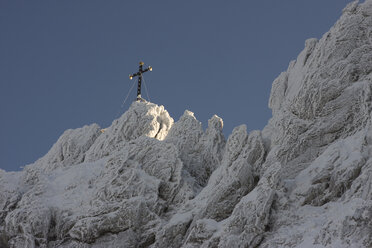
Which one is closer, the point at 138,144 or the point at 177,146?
the point at 138,144

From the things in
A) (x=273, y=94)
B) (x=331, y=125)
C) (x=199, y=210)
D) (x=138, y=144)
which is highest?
(x=273, y=94)

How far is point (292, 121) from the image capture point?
2955cm

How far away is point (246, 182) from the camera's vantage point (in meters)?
28.8

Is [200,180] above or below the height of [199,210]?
above

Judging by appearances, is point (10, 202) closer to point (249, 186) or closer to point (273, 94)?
point (249, 186)

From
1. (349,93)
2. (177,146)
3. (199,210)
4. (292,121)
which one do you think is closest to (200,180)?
(177,146)

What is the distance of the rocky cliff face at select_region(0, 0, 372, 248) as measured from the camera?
957 inches

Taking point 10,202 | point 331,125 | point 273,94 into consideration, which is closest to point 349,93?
point 331,125

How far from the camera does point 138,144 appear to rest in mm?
35312

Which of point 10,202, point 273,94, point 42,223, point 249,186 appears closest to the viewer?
point 249,186

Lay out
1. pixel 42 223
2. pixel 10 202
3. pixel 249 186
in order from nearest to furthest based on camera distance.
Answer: pixel 249 186, pixel 42 223, pixel 10 202

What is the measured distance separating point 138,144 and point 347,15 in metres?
15.5

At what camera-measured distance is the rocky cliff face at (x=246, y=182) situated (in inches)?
957

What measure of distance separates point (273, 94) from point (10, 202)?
19233mm
